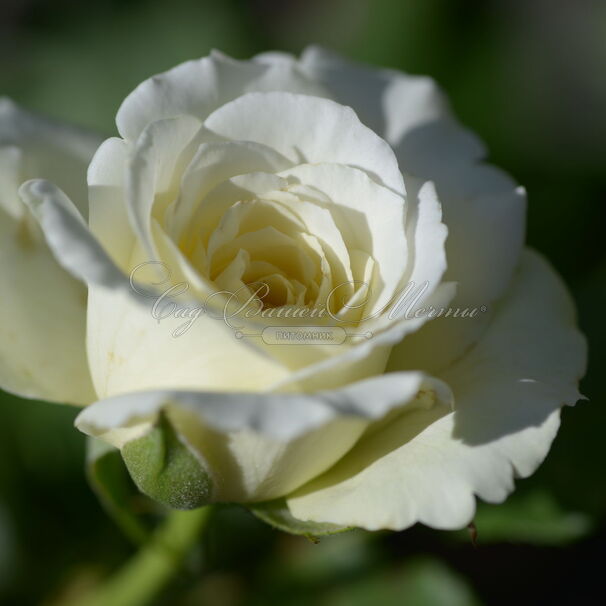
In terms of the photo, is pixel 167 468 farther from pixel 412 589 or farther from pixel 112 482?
pixel 412 589

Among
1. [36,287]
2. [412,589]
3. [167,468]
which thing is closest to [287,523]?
[167,468]

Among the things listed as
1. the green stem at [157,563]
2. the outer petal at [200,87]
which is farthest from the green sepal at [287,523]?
the outer petal at [200,87]

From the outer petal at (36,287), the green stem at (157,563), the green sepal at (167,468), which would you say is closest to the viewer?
the green sepal at (167,468)

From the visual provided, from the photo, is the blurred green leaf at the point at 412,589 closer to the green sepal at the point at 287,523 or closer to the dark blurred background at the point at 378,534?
the dark blurred background at the point at 378,534

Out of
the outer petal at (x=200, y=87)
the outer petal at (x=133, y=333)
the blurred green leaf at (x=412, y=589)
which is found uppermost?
the outer petal at (x=200, y=87)

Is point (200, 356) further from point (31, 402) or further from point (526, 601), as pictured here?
point (526, 601)

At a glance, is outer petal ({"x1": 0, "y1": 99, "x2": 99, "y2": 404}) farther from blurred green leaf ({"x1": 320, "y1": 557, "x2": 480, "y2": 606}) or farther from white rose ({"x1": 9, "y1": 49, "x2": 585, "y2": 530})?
blurred green leaf ({"x1": 320, "y1": 557, "x2": 480, "y2": 606})

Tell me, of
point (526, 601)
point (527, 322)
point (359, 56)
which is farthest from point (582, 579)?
point (359, 56)
